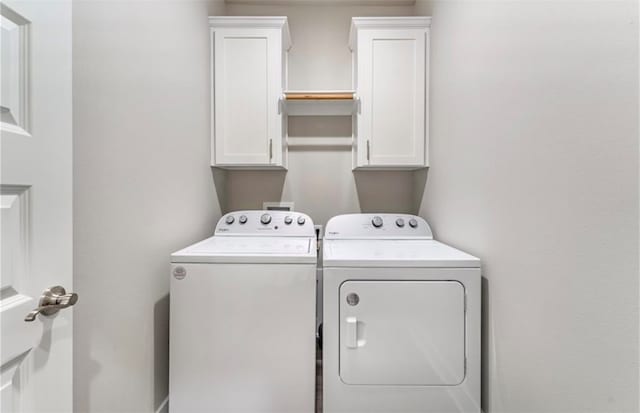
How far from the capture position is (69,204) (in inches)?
29.8

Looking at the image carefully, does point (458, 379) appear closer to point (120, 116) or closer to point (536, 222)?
point (536, 222)

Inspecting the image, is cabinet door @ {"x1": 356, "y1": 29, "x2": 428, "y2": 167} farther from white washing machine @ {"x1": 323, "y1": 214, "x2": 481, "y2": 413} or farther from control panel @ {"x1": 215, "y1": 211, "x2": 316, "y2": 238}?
white washing machine @ {"x1": 323, "y1": 214, "x2": 481, "y2": 413}

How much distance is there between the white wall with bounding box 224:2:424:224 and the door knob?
61.9 inches

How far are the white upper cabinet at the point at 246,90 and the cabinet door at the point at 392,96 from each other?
57 cm

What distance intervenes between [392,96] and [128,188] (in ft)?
5.32

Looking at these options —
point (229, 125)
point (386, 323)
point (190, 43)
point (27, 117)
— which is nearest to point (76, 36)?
point (27, 117)

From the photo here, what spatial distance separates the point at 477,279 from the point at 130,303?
4.61ft

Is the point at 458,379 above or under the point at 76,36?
under

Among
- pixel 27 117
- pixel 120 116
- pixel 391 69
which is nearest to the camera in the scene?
pixel 27 117

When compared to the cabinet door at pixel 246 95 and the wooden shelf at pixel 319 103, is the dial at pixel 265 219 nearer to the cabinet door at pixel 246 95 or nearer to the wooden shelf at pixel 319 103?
the cabinet door at pixel 246 95

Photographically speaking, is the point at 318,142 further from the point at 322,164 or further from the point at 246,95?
the point at 246,95

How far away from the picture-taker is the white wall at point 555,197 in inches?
26.2

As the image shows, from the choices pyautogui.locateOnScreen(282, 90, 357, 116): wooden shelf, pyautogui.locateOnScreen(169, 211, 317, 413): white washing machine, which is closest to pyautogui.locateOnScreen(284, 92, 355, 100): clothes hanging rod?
pyautogui.locateOnScreen(282, 90, 357, 116): wooden shelf

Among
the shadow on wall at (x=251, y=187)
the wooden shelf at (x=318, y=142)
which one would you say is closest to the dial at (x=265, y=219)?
the shadow on wall at (x=251, y=187)
